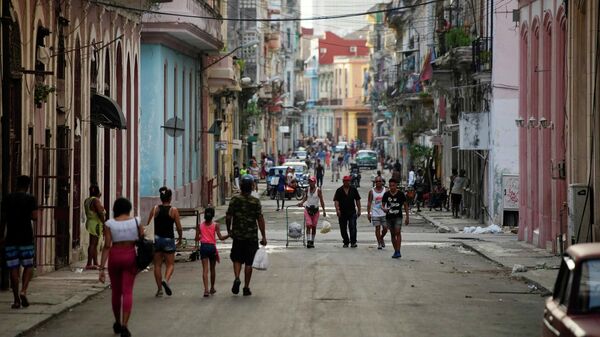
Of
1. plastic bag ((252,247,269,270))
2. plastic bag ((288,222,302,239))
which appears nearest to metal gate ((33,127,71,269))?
plastic bag ((252,247,269,270))

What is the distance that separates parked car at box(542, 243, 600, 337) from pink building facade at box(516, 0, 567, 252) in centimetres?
1623

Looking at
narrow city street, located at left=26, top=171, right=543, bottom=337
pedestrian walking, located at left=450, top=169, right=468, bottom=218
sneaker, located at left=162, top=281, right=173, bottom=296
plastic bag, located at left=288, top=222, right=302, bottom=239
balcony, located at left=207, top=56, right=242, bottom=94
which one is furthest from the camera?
balcony, located at left=207, top=56, right=242, bottom=94

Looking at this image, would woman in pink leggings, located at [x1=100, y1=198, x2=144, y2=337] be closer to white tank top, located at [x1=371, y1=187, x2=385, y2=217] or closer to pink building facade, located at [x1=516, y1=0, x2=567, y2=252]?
pink building facade, located at [x1=516, y1=0, x2=567, y2=252]

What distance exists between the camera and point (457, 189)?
45094 mm

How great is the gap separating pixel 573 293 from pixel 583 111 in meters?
16.3

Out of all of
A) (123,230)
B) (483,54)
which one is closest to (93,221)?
(123,230)

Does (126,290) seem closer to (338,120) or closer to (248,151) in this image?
(248,151)

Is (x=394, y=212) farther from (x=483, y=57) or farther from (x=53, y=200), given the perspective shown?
(x=483, y=57)

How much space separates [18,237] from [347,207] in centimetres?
1335

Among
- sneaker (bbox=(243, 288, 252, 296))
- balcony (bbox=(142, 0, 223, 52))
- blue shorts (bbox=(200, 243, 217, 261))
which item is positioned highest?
balcony (bbox=(142, 0, 223, 52))

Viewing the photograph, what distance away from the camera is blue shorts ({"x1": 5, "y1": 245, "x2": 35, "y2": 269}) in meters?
17.2

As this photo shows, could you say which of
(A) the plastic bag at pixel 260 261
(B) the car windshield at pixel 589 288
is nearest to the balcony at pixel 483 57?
(A) the plastic bag at pixel 260 261

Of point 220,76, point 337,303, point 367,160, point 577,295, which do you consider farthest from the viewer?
point 367,160

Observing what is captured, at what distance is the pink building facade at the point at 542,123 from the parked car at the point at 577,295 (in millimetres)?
16232
